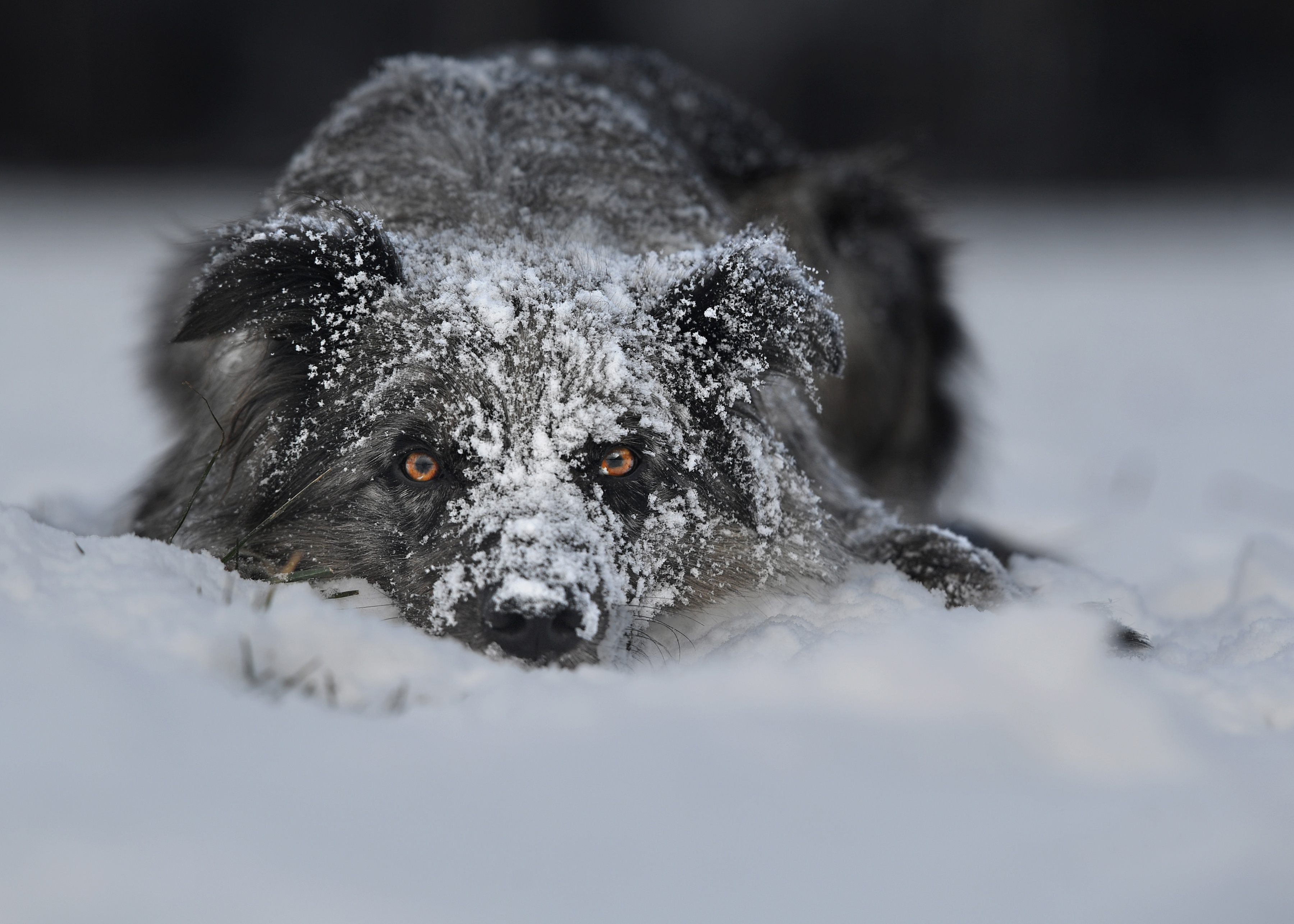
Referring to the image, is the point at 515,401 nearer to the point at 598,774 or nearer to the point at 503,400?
the point at 503,400

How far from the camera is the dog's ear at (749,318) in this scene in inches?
113

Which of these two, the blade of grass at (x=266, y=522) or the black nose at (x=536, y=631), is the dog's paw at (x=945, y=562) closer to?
the black nose at (x=536, y=631)

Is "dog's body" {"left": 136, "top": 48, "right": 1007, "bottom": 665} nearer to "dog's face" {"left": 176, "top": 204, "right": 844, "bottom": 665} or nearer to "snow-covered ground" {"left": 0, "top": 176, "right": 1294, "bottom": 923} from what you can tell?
"dog's face" {"left": 176, "top": 204, "right": 844, "bottom": 665}

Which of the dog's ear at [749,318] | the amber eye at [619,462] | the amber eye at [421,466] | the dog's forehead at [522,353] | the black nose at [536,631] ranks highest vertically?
the dog's ear at [749,318]

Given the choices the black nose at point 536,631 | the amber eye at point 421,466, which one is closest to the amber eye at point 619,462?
the amber eye at point 421,466

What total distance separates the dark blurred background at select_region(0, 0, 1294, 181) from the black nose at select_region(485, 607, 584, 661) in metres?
11.6

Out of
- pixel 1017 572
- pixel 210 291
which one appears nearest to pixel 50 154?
pixel 210 291

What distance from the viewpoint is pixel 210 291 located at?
2.77m

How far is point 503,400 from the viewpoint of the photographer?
8.98 feet

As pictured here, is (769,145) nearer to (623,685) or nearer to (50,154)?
(623,685)

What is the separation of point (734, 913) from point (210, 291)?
6.54 feet

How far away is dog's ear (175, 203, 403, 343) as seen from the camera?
2768mm

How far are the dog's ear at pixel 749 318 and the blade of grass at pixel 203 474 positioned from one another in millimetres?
1208

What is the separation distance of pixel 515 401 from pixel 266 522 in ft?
2.35
